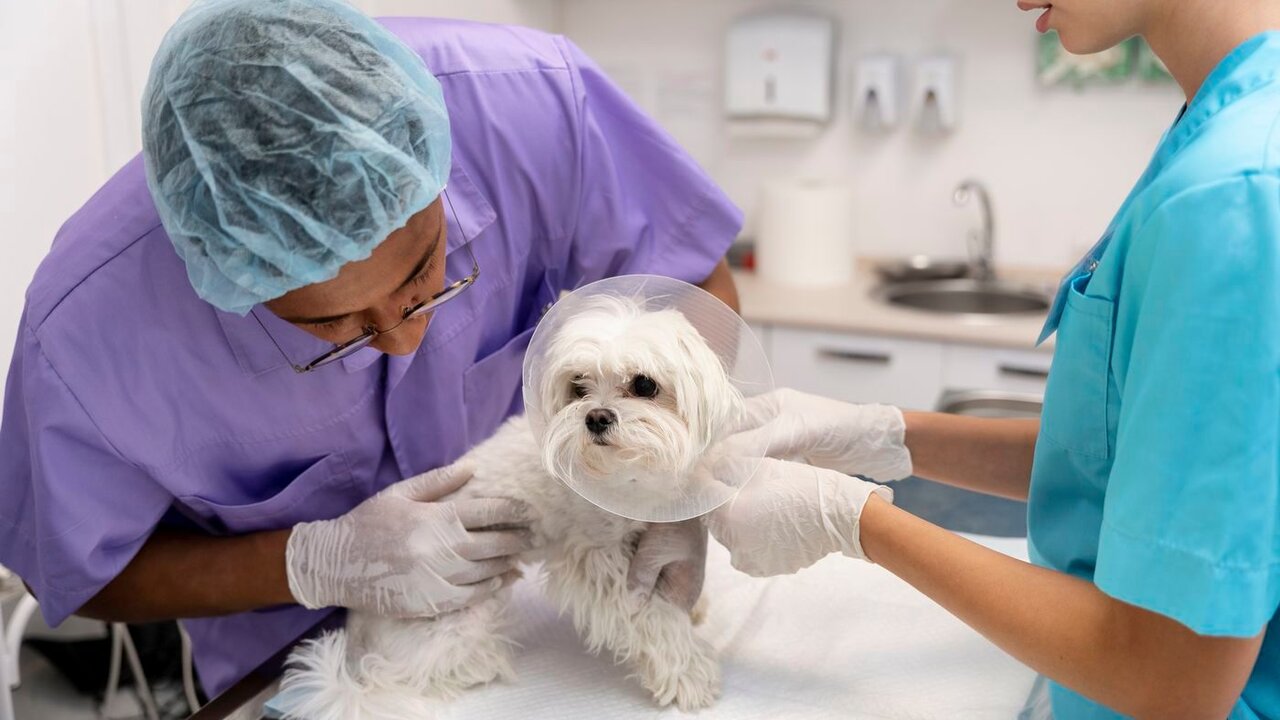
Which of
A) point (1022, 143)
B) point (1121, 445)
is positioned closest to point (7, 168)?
point (1121, 445)

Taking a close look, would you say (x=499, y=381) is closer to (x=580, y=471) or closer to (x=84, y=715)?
(x=580, y=471)

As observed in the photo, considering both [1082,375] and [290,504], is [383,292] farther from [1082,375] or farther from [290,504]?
[1082,375]

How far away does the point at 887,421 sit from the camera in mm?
1310

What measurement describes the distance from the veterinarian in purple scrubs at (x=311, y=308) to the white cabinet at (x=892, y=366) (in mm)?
1323

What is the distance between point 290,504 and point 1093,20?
41.8 inches

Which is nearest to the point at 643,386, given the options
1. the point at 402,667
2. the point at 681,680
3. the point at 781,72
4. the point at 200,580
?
the point at 681,680

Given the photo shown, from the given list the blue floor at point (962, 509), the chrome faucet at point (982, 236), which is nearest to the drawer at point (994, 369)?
the chrome faucet at point (982, 236)

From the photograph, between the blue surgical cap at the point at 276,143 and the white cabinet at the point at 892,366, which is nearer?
the blue surgical cap at the point at 276,143

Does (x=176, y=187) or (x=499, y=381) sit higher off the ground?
(x=176, y=187)

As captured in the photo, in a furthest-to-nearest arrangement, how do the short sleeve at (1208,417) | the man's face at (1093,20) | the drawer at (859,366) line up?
1. the drawer at (859,366)
2. the man's face at (1093,20)
3. the short sleeve at (1208,417)

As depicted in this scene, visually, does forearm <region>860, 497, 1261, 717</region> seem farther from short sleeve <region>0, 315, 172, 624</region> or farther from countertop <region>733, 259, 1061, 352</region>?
countertop <region>733, 259, 1061, 352</region>

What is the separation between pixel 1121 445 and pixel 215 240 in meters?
0.86

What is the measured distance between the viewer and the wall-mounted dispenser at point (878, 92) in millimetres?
2986

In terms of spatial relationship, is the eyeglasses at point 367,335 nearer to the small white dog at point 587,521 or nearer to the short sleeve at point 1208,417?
the small white dog at point 587,521
